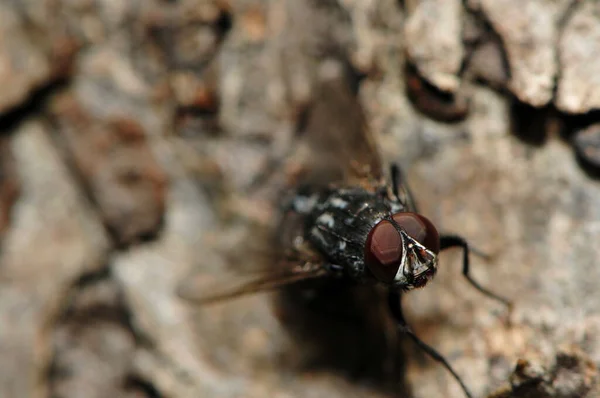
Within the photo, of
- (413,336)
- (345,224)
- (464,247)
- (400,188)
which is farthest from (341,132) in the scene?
(413,336)

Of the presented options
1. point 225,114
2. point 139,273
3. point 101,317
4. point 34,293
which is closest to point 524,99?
point 225,114

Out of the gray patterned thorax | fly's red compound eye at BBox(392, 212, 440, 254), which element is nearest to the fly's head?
fly's red compound eye at BBox(392, 212, 440, 254)

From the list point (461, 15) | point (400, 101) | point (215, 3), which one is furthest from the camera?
point (215, 3)

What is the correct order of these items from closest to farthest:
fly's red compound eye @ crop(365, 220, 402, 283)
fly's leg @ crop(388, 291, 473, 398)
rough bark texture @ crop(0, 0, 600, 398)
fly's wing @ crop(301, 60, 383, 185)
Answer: fly's red compound eye @ crop(365, 220, 402, 283) → fly's leg @ crop(388, 291, 473, 398) → rough bark texture @ crop(0, 0, 600, 398) → fly's wing @ crop(301, 60, 383, 185)

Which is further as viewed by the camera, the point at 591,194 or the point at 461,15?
the point at 461,15

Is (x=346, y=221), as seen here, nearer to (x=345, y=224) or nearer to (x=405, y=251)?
(x=345, y=224)

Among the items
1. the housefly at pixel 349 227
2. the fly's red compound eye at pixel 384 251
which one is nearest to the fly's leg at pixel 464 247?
the housefly at pixel 349 227

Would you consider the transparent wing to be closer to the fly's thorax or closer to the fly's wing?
the fly's thorax

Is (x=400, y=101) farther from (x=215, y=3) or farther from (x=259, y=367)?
(x=259, y=367)
